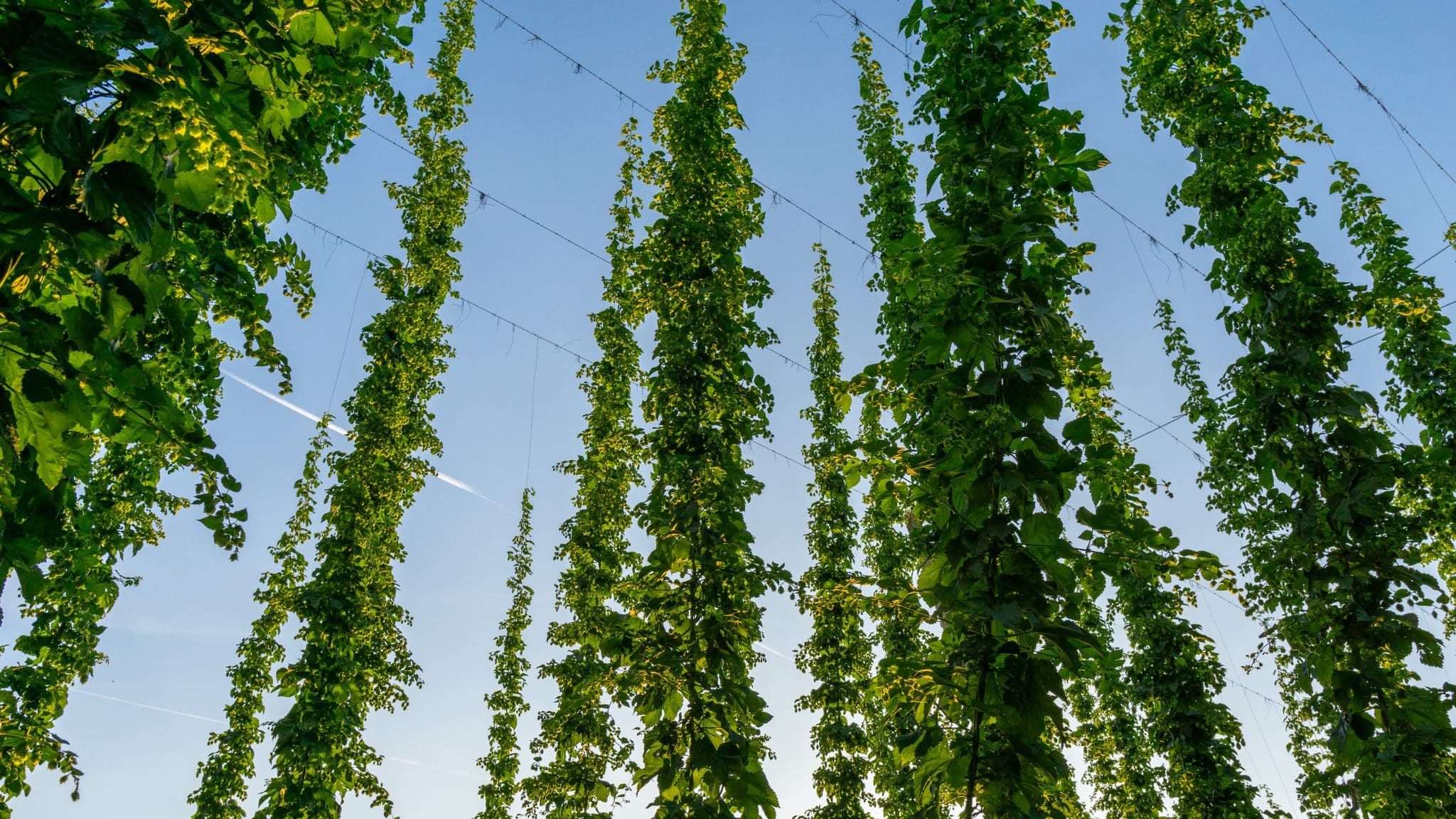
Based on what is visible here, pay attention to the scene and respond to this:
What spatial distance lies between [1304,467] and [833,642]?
9572mm

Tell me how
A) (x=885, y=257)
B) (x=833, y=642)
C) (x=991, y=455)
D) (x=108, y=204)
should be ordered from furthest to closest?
(x=833, y=642)
(x=885, y=257)
(x=991, y=455)
(x=108, y=204)

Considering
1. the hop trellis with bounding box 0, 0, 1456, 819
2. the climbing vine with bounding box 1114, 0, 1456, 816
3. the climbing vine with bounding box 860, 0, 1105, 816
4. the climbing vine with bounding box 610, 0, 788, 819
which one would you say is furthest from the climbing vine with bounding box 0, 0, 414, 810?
the climbing vine with bounding box 1114, 0, 1456, 816

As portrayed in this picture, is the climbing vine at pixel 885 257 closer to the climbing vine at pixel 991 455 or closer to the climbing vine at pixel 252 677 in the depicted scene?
the climbing vine at pixel 991 455

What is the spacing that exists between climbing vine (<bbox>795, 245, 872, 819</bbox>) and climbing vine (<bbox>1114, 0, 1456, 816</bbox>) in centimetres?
549

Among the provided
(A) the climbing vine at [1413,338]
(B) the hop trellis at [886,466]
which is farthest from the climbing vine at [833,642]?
(A) the climbing vine at [1413,338]

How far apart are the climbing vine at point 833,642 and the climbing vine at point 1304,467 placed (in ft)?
18.0

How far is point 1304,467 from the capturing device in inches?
246

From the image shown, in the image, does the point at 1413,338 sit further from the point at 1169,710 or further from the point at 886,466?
the point at 886,466

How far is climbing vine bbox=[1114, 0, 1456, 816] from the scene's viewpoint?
5453 millimetres

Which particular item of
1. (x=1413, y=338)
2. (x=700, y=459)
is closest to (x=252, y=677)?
(x=700, y=459)

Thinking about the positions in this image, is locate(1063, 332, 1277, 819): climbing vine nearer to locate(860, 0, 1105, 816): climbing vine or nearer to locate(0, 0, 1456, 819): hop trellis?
locate(0, 0, 1456, 819): hop trellis

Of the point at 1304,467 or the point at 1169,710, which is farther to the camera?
the point at 1169,710

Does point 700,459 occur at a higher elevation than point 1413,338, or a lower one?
lower

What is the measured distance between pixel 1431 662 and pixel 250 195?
7.62 metres
